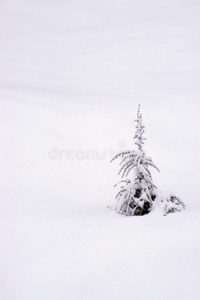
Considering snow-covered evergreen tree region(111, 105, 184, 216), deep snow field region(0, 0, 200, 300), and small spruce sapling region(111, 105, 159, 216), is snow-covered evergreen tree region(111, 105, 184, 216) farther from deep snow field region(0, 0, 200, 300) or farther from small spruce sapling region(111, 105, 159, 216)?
deep snow field region(0, 0, 200, 300)

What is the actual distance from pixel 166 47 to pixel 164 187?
5117 centimetres

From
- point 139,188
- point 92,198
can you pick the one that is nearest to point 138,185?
point 139,188

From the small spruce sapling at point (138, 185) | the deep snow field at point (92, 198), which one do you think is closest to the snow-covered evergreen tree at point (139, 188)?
the small spruce sapling at point (138, 185)

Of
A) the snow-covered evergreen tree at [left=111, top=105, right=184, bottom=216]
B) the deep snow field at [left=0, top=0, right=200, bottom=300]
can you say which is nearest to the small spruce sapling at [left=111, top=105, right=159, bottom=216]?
the snow-covered evergreen tree at [left=111, top=105, right=184, bottom=216]

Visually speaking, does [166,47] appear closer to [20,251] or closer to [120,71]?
[120,71]

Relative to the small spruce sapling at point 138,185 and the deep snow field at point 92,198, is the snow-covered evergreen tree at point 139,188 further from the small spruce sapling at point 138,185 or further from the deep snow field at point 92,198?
the deep snow field at point 92,198

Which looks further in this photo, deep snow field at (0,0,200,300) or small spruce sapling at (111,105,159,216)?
small spruce sapling at (111,105,159,216)

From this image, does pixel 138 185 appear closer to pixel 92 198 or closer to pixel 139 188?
pixel 139 188

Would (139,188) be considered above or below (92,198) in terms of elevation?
above

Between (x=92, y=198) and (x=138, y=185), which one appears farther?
(x=92, y=198)

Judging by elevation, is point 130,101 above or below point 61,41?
below

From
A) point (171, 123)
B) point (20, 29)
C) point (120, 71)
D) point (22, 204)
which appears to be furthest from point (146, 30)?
point (22, 204)

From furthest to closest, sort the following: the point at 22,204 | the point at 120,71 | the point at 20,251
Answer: the point at 120,71, the point at 22,204, the point at 20,251

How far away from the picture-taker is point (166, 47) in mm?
53594
